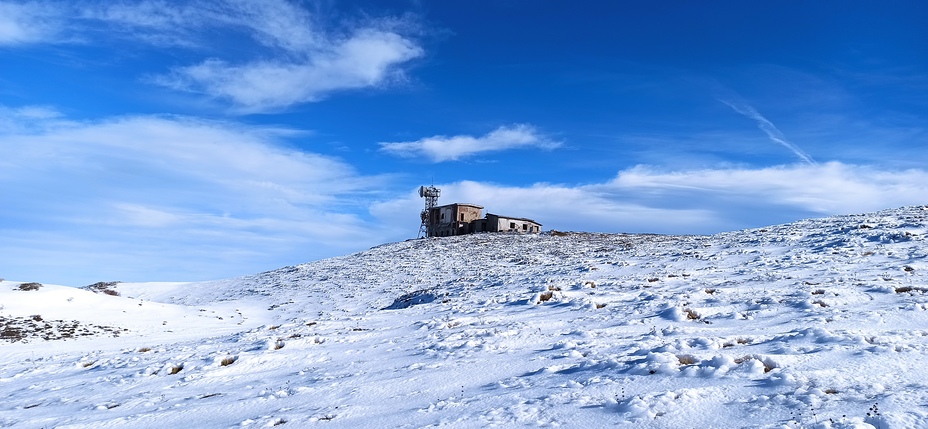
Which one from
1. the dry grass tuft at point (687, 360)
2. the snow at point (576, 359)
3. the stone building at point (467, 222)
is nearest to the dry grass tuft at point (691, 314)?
the snow at point (576, 359)

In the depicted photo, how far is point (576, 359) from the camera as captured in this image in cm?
1003

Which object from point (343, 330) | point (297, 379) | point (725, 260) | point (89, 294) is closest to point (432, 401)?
point (297, 379)

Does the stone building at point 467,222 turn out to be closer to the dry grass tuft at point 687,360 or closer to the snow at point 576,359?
the snow at point 576,359

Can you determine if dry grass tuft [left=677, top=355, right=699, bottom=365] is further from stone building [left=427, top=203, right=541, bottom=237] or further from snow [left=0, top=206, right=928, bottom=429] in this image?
stone building [left=427, top=203, right=541, bottom=237]

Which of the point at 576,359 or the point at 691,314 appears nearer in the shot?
the point at 576,359

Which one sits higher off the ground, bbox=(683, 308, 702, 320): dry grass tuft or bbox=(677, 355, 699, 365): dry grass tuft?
bbox=(683, 308, 702, 320): dry grass tuft

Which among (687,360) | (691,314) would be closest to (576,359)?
(687,360)

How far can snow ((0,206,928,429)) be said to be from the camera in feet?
23.0

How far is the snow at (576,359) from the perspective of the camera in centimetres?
701

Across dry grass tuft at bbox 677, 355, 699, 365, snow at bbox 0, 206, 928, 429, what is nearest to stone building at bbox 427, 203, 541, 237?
snow at bbox 0, 206, 928, 429

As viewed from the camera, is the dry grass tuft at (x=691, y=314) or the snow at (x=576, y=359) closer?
the snow at (x=576, y=359)

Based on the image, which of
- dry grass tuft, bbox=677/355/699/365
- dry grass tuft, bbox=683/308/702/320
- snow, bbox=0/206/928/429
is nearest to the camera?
snow, bbox=0/206/928/429

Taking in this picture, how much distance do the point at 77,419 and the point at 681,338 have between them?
1041 cm

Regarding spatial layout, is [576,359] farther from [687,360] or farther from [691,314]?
[691,314]
